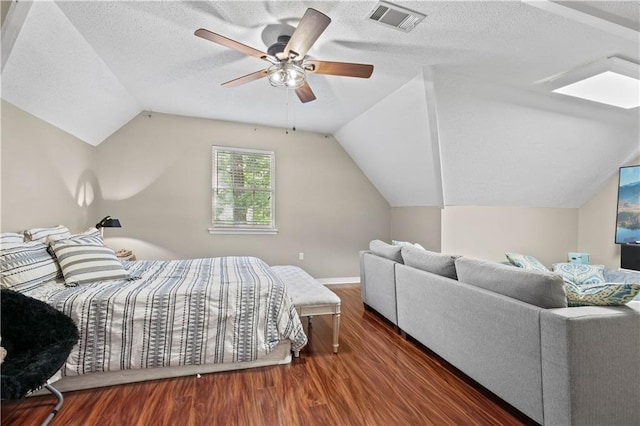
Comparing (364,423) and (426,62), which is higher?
(426,62)

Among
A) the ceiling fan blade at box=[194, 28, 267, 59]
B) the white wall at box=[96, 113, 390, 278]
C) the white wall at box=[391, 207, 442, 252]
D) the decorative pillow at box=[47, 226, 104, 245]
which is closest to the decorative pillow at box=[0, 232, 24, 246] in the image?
the decorative pillow at box=[47, 226, 104, 245]

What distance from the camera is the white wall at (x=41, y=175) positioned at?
2.51 meters

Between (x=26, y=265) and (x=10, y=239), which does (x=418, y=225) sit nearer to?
(x=26, y=265)

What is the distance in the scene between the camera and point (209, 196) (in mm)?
4609

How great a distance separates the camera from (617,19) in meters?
2.08

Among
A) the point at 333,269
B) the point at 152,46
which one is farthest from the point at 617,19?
the point at 333,269

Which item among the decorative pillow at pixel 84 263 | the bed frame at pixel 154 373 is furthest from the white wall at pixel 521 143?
the decorative pillow at pixel 84 263

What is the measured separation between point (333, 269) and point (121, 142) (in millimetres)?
3739

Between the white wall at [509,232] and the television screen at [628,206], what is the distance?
0.65 meters

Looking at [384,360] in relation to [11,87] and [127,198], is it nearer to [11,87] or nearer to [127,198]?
[11,87]

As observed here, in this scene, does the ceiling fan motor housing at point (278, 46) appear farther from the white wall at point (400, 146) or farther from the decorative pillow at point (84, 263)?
the decorative pillow at point (84, 263)

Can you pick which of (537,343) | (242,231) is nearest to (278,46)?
(537,343)

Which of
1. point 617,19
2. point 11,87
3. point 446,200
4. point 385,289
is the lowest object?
point 385,289

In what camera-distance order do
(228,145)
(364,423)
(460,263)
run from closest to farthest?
(364,423) → (460,263) → (228,145)
